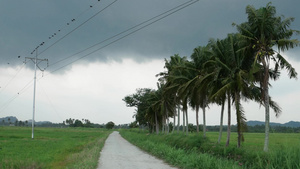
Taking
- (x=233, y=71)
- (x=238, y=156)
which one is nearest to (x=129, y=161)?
(x=238, y=156)

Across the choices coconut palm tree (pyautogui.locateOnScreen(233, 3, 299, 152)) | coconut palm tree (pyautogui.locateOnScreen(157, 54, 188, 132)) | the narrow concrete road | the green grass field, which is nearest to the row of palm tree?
coconut palm tree (pyautogui.locateOnScreen(233, 3, 299, 152))

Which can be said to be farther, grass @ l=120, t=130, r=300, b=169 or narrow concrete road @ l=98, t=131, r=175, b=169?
narrow concrete road @ l=98, t=131, r=175, b=169

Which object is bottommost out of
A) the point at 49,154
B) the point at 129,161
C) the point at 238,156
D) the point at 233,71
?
the point at 49,154

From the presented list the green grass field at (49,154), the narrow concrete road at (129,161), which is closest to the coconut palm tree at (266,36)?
the narrow concrete road at (129,161)

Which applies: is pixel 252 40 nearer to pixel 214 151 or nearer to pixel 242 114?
pixel 242 114

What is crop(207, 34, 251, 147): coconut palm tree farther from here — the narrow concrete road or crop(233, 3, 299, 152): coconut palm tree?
the narrow concrete road

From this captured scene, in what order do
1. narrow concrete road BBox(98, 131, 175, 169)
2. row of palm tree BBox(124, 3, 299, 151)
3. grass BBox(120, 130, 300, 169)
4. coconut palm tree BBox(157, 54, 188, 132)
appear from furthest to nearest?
1. coconut palm tree BBox(157, 54, 188, 132)
2. row of palm tree BBox(124, 3, 299, 151)
3. narrow concrete road BBox(98, 131, 175, 169)
4. grass BBox(120, 130, 300, 169)

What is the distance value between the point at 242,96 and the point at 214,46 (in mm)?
4266

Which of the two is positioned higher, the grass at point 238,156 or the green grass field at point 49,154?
the grass at point 238,156

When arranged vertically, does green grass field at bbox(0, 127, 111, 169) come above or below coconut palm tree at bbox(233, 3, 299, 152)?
below

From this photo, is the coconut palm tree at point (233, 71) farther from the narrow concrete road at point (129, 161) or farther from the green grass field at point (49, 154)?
the green grass field at point (49, 154)

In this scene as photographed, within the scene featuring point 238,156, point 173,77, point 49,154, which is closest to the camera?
point 238,156

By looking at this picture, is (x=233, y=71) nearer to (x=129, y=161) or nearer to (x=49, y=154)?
(x=129, y=161)

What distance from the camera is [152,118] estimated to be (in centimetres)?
5416
